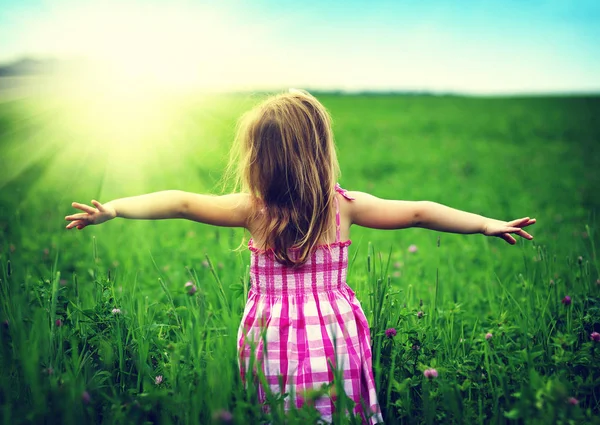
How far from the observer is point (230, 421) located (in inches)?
65.3

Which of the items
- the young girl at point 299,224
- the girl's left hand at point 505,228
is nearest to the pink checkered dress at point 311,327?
the young girl at point 299,224

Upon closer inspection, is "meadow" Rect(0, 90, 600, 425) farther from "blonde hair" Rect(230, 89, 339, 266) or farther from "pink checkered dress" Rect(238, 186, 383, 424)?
"blonde hair" Rect(230, 89, 339, 266)

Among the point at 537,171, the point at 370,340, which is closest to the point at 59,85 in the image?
the point at 537,171

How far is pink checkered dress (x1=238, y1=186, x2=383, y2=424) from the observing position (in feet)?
7.01

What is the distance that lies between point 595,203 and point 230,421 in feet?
25.7

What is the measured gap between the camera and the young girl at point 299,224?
218 centimetres

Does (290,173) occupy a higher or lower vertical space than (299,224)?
higher

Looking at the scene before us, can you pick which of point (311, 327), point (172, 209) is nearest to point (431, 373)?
point (311, 327)

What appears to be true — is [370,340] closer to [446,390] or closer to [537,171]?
[446,390]

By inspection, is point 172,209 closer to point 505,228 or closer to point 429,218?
point 429,218

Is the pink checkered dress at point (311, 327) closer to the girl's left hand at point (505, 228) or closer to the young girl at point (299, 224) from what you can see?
the young girl at point (299, 224)

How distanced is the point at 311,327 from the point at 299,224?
0.45m

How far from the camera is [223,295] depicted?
8.27 feet

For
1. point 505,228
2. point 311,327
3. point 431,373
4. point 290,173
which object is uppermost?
point 290,173
